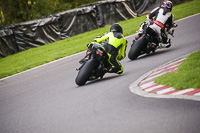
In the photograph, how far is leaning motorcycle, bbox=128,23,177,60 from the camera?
42.4ft

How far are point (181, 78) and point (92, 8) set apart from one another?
→ 793 inches

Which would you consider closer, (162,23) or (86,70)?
(86,70)

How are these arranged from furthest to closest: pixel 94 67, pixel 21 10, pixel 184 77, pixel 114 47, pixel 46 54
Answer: pixel 21 10 → pixel 46 54 → pixel 114 47 → pixel 94 67 → pixel 184 77

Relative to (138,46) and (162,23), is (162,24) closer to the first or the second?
(162,23)

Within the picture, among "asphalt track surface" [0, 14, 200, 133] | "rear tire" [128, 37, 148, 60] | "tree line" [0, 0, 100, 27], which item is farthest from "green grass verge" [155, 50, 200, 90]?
"tree line" [0, 0, 100, 27]

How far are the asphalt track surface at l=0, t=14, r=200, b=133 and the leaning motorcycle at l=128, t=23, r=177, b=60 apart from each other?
0.29 m

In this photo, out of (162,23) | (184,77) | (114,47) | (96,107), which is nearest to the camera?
(96,107)

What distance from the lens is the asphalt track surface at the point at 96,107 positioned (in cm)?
587

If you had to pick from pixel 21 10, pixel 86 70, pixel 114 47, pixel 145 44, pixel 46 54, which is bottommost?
pixel 21 10

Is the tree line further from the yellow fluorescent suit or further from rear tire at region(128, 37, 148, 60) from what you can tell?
the yellow fluorescent suit

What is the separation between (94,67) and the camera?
33.9 feet

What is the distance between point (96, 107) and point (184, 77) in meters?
1.82

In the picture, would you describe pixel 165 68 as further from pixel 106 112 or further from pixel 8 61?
pixel 8 61

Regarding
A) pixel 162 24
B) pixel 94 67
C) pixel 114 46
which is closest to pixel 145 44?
pixel 162 24
